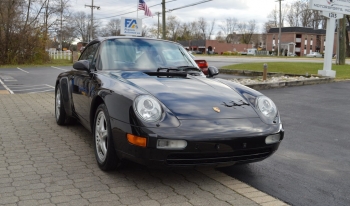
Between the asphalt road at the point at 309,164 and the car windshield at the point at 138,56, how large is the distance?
1608 mm

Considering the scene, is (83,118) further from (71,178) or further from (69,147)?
(71,178)

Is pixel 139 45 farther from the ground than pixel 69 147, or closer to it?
farther from the ground

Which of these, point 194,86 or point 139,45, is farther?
point 139,45

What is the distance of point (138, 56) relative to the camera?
15.6 ft

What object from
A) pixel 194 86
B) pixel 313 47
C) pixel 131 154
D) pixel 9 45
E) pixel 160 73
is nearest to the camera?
pixel 131 154

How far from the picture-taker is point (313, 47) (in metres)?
95.8

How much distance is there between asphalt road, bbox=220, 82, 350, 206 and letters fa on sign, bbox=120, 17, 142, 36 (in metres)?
12.3

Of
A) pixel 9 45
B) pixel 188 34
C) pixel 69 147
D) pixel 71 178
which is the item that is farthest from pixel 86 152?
pixel 188 34

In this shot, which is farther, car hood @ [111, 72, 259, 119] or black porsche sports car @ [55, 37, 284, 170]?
car hood @ [111, 72, 259, 119]

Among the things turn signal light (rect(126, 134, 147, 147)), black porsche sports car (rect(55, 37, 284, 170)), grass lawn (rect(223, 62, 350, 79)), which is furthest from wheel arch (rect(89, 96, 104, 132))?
grass lawn (rect(223, 62, 350, 79))

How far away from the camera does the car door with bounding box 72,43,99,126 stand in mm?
4477

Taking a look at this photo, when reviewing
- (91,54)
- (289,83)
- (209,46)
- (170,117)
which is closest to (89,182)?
(170,117)

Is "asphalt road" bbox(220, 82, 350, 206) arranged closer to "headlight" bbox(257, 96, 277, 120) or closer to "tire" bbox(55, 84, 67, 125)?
"headlight" bbox(257, 96, 277, 120)

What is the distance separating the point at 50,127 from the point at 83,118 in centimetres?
161
